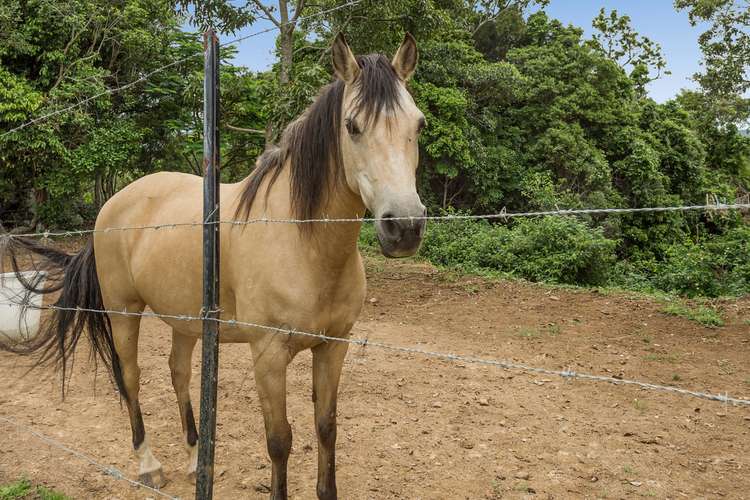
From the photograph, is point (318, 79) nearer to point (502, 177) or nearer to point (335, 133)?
point (335, 133)

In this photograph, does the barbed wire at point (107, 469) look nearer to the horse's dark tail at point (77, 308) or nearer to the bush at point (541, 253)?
the horse's dark tail at point (77, 308)

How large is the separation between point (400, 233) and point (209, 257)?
826mm

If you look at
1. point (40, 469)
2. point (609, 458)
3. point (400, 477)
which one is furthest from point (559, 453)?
point (40, 469)

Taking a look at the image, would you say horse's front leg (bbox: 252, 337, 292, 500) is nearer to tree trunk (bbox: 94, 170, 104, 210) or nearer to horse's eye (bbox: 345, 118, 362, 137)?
horse's eye (bbox: 345, 118, 362, 137)

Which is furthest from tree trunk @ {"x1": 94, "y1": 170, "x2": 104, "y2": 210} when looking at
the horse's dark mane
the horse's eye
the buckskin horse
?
the horse's eye

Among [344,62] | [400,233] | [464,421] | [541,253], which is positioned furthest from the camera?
[541,253]

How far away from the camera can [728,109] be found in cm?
1745

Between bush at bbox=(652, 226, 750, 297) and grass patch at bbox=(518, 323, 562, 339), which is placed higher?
bush at bbox=(652, 226, 750, 297)

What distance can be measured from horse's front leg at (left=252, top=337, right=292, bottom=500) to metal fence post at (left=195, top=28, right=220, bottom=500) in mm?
224

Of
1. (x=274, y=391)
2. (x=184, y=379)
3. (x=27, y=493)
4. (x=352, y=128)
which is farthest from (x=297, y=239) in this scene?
(x=27, y=493)

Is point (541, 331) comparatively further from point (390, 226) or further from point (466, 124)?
point (466, 124)

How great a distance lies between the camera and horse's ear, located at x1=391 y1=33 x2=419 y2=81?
2.11 m

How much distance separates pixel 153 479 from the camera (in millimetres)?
3072

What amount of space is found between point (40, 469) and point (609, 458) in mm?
3450
